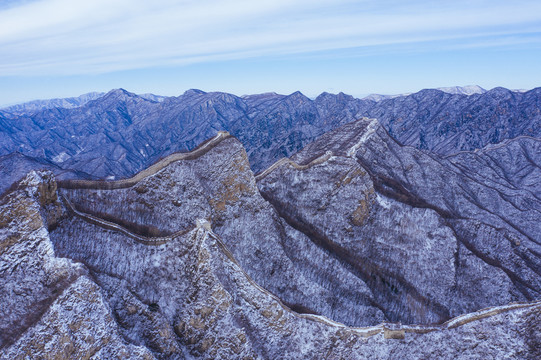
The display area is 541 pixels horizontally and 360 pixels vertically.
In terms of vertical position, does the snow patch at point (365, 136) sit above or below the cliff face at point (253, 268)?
above

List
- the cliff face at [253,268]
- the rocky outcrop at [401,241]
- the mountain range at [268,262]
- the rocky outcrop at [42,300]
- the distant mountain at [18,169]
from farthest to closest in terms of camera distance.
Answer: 1. the distant mountain at [18,169]
2. the rocky outcrop at [401,241]
3. the mountain range at [268,262]
4. the cliff face at [253,268]
5. the rocky outcrop at [42,300]

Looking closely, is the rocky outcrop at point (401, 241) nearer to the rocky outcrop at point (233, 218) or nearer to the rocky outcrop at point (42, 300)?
the rocky outcrop at point (233, 218)

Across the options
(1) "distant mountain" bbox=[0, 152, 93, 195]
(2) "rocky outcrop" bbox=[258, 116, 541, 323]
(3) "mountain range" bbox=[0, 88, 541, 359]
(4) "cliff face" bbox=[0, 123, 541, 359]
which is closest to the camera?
(4) "cliff face" bbox=[0, 123, 541, 359]

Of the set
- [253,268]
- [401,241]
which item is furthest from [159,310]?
[401,241]

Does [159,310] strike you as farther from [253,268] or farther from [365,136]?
[365,136]

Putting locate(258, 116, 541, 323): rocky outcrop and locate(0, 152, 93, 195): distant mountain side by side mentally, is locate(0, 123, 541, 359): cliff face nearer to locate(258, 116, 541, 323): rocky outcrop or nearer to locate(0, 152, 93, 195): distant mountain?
locate(258, 116, 541, 323): rocky outcrop

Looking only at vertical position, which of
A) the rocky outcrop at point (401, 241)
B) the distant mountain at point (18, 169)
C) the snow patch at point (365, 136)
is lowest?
the rocky outcrop at point (401, 241)

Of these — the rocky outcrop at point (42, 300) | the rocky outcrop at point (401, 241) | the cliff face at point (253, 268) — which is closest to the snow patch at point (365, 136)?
the cliff face at point (253, 268)

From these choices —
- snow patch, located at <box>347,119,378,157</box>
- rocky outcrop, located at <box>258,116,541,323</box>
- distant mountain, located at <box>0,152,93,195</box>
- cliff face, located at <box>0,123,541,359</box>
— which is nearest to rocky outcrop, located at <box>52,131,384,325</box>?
cliff face, located at <box>0,123,541,359</box>

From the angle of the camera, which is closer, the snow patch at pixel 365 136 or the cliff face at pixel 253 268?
the cliff face at pixel 253 268
